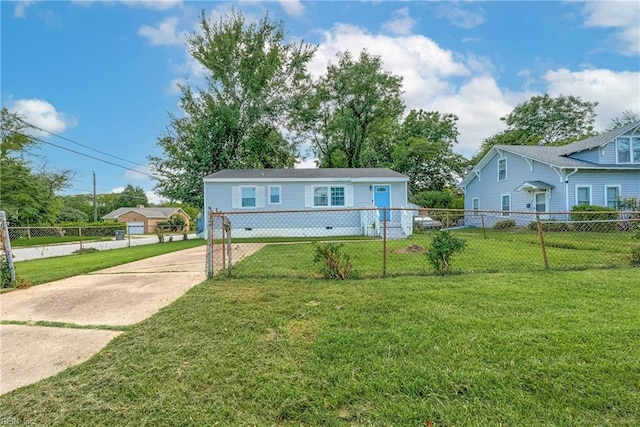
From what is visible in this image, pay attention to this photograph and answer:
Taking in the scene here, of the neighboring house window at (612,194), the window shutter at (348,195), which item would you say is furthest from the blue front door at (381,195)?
the neighboring house window at (612,194)

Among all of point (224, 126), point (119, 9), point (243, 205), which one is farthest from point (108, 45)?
point (243, 205)

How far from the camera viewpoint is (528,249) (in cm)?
873

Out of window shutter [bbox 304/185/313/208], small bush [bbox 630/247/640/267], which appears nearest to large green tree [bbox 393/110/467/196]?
window shutter [bbox 304/185/313/208]

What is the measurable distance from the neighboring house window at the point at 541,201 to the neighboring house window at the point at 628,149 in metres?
4.11

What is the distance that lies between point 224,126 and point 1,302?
15.7 m

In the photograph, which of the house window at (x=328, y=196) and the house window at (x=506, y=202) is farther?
the house window at (x=506, y=202)

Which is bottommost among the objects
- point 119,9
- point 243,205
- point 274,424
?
point 274,424

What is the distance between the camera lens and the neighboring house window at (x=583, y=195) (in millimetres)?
15438

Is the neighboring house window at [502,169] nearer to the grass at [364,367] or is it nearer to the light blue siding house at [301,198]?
the light blue siding house at [301,198]

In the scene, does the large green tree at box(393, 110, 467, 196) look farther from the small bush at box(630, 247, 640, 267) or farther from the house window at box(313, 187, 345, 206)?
A: the small bush at box(630, 247, 640, 267)

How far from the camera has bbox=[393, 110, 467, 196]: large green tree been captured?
94.8 ft

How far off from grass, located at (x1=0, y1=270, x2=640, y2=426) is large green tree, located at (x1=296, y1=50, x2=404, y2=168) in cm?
2107

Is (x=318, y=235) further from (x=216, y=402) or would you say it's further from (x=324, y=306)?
(x=216, y=402)

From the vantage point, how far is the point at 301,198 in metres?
15.4
